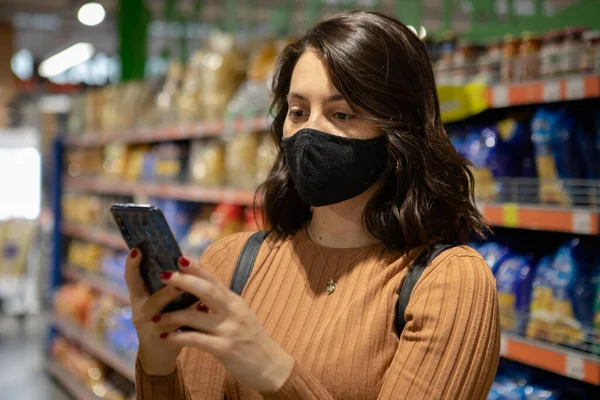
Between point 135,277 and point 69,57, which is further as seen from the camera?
point 69,57

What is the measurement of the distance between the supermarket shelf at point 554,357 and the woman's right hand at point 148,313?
1.19m

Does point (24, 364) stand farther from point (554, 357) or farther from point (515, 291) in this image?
point (554, 357)

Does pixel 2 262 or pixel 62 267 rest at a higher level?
pixel 62 267

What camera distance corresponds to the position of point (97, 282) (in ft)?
18.3

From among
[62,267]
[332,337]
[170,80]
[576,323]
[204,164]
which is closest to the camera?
[332,337]

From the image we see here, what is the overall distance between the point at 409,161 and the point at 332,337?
1.25 ft

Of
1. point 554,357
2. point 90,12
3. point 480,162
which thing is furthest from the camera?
point 90,12

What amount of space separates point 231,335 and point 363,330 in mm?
338

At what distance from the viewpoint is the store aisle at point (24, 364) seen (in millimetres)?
5887

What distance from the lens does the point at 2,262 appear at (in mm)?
9117

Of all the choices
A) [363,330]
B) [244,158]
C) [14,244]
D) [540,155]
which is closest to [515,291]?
[540,155]

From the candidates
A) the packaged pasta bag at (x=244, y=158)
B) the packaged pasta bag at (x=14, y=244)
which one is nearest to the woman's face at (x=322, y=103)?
the packaged pasta bag at (x=244, y=158)

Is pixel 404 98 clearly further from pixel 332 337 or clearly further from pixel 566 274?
pixel 566 274

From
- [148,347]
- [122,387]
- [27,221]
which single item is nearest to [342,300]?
[148,347]
